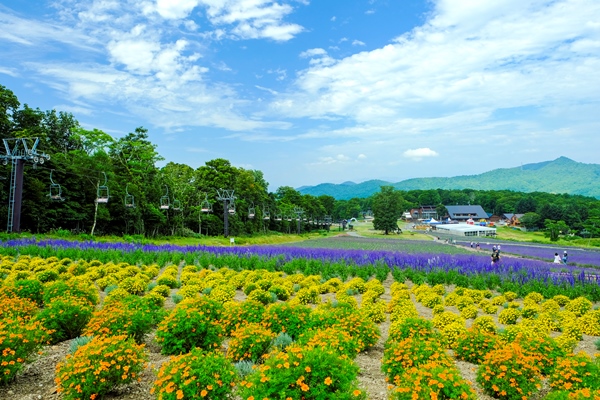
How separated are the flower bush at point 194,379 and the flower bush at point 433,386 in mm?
1901

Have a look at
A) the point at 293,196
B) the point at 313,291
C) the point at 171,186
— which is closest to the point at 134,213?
the point at 171,186

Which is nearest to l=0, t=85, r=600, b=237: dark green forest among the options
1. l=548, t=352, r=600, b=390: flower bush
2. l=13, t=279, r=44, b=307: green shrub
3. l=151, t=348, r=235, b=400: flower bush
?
l=13, t=279, r=44, b=307: green shrub

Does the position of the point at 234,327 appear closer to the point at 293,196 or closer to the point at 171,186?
the point at 171,186

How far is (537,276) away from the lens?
15.3 m

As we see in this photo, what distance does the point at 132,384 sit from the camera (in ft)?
18.1

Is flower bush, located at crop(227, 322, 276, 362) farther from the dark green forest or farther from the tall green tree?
the tall green tree

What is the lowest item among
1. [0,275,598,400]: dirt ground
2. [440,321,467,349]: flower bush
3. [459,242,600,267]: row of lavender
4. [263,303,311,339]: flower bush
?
[459,242,600,267]: row of lavender

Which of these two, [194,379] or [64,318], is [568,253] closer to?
[64,318]

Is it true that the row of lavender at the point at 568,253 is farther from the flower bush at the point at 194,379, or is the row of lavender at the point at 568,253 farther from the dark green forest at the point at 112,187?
the flower bush at the point at 194,379

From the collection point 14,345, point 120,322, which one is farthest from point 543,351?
point 14,345

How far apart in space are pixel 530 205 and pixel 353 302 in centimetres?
13847

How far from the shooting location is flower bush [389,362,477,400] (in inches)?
162

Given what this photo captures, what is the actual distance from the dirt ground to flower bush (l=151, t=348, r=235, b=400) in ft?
2.69

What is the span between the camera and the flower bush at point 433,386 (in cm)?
412
